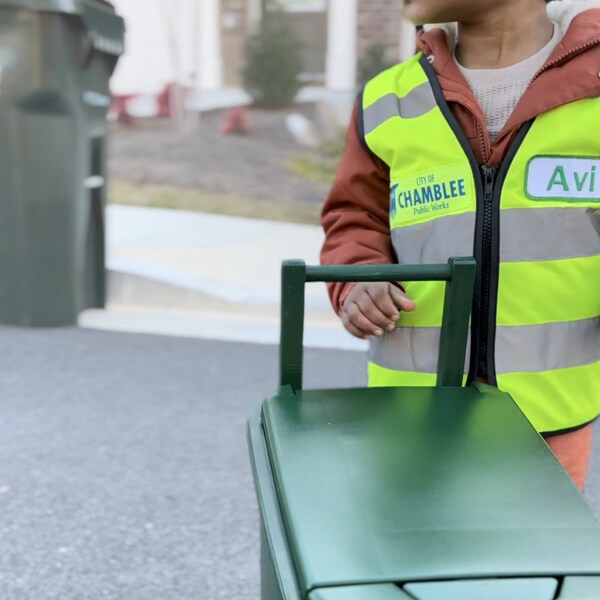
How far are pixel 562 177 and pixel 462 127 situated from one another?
6.7 inches

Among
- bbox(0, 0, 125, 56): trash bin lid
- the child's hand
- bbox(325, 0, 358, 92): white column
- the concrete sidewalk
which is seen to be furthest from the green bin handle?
bbox(325, 0, 358, 92): white column

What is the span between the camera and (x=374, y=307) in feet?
4.23

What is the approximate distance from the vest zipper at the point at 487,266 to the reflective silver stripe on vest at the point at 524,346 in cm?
2

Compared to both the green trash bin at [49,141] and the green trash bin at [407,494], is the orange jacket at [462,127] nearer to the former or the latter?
the green trash bin at [407,494]

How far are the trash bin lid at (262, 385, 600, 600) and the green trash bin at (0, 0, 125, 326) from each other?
3.40 metres

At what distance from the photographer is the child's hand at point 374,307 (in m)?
1.28

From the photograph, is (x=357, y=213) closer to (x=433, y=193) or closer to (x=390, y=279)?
(x=433, y=193)

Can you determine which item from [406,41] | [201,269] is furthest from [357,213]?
[406,41]

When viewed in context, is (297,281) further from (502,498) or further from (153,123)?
(153,123)

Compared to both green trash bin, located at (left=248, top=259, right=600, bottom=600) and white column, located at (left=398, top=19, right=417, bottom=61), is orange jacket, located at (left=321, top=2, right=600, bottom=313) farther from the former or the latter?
white column, located at (left=398, top=19, right=417, bottom=61)

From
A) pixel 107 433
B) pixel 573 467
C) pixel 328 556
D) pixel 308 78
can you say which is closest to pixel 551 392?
pixel 573 467

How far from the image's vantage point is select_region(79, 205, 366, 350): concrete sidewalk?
4.82 metres

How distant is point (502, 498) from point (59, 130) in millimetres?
3734

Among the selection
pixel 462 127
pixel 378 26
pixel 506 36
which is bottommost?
pixel 462 127
